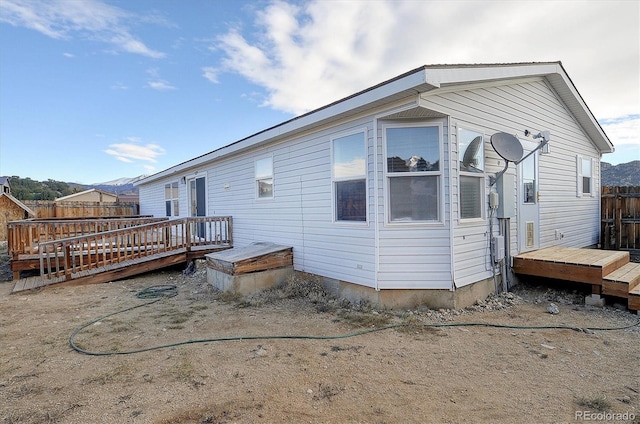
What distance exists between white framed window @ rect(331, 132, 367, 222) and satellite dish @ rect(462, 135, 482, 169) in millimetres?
1542

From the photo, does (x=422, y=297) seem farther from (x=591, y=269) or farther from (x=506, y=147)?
(x=506, y=147)

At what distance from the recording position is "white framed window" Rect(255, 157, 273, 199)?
7.10 m

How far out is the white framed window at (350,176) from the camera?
4.98m

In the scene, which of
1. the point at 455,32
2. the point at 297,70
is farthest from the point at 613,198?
the point at 297,70

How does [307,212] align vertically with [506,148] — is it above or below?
below

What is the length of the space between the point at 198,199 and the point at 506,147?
8.88 m

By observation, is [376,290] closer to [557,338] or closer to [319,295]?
[319,295]

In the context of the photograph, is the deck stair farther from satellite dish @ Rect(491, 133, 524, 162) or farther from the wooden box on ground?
satellite dish @ Rect(491, 133, 524, 162)

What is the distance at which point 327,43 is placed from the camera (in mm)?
8938

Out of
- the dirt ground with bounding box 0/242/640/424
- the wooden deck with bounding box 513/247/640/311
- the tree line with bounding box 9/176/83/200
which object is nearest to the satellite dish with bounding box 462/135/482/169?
the wooden deck with bounding box 513/247/640/311

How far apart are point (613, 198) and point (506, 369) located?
9141mm

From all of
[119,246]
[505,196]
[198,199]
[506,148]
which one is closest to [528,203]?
[505,196]
